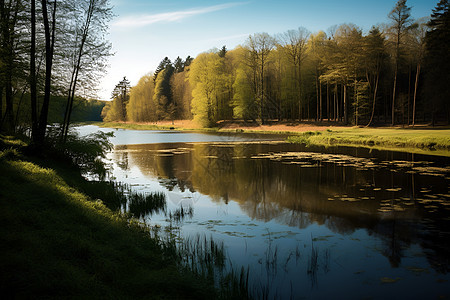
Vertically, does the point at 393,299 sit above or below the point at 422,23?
below

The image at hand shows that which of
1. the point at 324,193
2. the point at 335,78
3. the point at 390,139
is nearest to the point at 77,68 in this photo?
the point at 324,193

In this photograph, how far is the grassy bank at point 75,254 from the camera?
4.06 metres

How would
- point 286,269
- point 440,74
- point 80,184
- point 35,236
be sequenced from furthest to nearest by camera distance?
1. point 440,74
2. point 80,184
3. point 286,269
4. point 35,236

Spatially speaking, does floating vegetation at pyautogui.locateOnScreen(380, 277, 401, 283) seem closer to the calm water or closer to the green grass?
the calm water

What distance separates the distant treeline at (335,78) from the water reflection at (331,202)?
21578 mm

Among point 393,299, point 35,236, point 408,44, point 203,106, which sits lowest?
point 393,299

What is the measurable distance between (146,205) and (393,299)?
720 centimetres

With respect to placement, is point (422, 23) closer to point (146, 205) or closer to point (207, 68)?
point (207, 68)

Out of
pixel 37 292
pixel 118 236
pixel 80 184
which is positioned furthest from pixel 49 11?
pixel 37 292

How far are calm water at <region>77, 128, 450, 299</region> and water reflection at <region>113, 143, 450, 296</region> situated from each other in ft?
0.09

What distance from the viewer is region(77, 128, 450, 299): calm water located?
5367 mm

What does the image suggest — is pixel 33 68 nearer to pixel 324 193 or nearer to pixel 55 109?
pixel 55 109

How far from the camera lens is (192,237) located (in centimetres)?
736

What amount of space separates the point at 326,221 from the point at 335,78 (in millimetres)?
39059
